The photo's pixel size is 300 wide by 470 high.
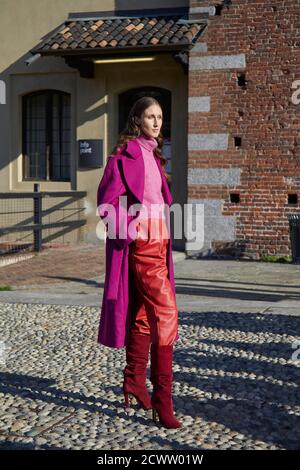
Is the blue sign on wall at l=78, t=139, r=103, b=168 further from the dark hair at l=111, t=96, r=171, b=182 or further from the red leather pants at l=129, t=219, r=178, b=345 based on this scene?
the red leather pants at l=129, t=219, r=178, b=345

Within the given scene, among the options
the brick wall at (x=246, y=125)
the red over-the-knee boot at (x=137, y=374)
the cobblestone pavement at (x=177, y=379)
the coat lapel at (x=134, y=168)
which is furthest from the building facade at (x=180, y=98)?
the coat lapel at (x=134, y=168)

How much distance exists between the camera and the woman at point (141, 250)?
4125mm

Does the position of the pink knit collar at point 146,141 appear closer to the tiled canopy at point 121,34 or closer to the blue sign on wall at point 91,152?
the tiled canopy at point 121,34

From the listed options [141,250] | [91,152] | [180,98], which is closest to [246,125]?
[180,98]

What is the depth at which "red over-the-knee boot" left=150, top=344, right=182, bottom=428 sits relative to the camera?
4.08m

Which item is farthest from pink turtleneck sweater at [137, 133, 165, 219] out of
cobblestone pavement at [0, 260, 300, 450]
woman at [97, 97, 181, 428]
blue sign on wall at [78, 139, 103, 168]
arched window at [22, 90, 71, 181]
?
arched window at [22, 90, 71, 181]

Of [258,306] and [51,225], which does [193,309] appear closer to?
[258,306]

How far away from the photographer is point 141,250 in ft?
13.6

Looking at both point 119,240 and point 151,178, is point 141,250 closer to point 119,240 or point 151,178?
point 119,240

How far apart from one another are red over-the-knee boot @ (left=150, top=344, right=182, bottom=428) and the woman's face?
1.22m

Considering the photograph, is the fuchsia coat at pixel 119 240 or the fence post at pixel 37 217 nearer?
the fuchsia coat at pixel 119 240

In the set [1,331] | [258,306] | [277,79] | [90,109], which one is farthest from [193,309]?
[90,109]

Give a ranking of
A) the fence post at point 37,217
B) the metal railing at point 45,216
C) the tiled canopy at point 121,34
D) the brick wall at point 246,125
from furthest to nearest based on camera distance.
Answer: the metal railing at point 45,216 → the fence post at point 37,217 → the tiled canopy at point 121,34 → the brick wall at point 246,125

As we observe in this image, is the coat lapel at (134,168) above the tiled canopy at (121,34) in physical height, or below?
below
